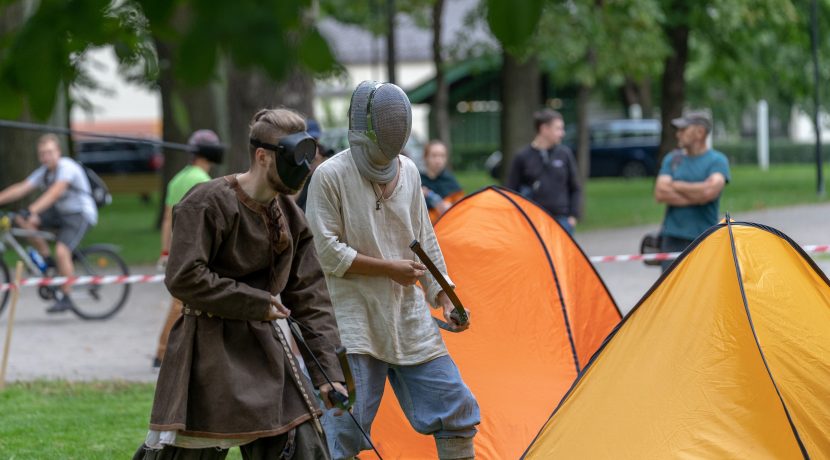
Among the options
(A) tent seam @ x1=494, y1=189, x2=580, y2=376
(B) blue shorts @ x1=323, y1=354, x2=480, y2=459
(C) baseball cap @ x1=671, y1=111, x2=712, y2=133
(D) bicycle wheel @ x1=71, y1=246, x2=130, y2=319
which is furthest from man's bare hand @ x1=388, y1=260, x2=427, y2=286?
(D) bicycle wheel @ x1=71, y1=246, x2=130, y2=319

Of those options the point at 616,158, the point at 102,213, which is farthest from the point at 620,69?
the point at 616,158

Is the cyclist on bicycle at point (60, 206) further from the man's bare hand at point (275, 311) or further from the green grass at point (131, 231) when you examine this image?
the man's bare hand at point (275, 311)

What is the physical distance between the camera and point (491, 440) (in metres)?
5.94

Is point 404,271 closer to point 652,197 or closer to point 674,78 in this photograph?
point 674,78

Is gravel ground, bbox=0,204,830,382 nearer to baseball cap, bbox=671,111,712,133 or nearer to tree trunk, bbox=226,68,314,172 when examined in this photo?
tree trunk, bbox=226,68,314,172

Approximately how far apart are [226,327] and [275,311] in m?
0.18

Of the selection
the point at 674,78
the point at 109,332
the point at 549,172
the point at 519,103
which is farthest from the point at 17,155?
the point at 674,78

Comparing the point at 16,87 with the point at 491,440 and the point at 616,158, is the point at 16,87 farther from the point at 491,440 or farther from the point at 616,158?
the point at 616,158

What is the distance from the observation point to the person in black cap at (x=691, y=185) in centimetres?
847

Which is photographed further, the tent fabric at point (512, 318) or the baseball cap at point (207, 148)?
the baseball cap at point (207, 148)

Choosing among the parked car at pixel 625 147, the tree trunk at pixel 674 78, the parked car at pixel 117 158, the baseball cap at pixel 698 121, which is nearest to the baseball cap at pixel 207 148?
the baseball cap at pixel 698 121

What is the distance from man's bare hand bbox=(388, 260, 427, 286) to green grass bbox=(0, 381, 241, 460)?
210 cm

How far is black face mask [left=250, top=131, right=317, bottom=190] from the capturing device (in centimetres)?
412

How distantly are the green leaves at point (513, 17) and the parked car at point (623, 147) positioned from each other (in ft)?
114
